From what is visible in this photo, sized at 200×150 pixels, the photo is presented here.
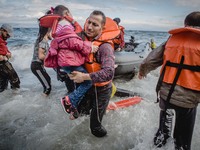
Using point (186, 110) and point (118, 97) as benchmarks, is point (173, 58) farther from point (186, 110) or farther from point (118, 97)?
point (118, 97)

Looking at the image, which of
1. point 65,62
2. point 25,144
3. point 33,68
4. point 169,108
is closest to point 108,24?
point 65,62

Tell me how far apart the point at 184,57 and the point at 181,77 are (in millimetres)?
247

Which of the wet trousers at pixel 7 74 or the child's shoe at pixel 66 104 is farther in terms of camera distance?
the wet trousers at pixel 7 74

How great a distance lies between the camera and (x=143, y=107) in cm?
479

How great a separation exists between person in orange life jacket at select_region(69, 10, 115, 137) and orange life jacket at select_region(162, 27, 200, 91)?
73 centimetres

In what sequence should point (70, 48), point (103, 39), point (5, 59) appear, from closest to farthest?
point (70, 48)
point (103, 39)
point (5, 59)

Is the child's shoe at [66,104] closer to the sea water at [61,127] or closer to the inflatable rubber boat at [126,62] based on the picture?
the sea water at [61,127]

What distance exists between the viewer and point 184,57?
2.23 m

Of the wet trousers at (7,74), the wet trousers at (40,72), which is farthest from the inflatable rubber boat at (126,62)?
the wet trousers at (7,74)

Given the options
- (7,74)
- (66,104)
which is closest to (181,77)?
(66,104)

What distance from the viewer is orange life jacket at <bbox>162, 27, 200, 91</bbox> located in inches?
85.7

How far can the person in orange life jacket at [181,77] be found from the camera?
221 centimetres

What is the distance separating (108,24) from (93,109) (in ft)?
3.88

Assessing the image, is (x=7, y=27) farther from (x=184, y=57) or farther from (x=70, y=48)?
(x=184, y=57)
